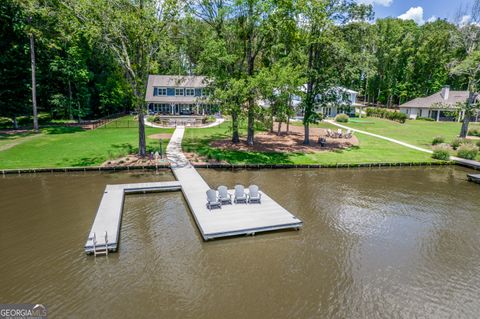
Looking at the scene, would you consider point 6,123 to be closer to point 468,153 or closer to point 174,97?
point 174,97

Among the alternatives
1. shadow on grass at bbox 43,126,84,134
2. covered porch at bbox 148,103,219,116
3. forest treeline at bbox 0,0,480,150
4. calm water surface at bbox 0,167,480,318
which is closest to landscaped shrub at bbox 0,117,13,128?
forest treeline at bbox 0,0,480,150

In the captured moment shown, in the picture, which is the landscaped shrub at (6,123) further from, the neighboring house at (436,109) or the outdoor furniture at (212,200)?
the neighboring house at (436,109)

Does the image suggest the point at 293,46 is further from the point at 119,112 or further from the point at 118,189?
the point at 119,112

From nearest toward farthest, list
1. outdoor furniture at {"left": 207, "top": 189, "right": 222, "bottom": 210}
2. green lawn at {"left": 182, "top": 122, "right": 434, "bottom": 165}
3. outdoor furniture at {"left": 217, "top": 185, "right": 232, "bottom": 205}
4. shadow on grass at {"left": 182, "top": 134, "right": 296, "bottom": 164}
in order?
1. outdoor furniture at {"left": 207, "top": 189, "right": 222, "bottom": 210}
2. outdoor furniture at {"left": 217, "top": 185, "right": 232, "bottom": 205}
3. shadow on grass at {"left": 182, "top": 134, "right": 296, "bottom": 164}
4. green lawn at {"left": 182, "top": 122, "right": 434, "bottom": 165}

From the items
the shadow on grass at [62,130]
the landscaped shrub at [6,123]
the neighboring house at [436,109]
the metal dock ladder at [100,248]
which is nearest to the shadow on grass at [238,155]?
the metal dock ladder at [100,248]

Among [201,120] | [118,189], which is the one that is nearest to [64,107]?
[201,120]

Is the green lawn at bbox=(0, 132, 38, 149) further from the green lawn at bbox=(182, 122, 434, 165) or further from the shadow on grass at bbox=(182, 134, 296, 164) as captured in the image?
the shadow on grass at bbox=(182, 134, 296, 164)
